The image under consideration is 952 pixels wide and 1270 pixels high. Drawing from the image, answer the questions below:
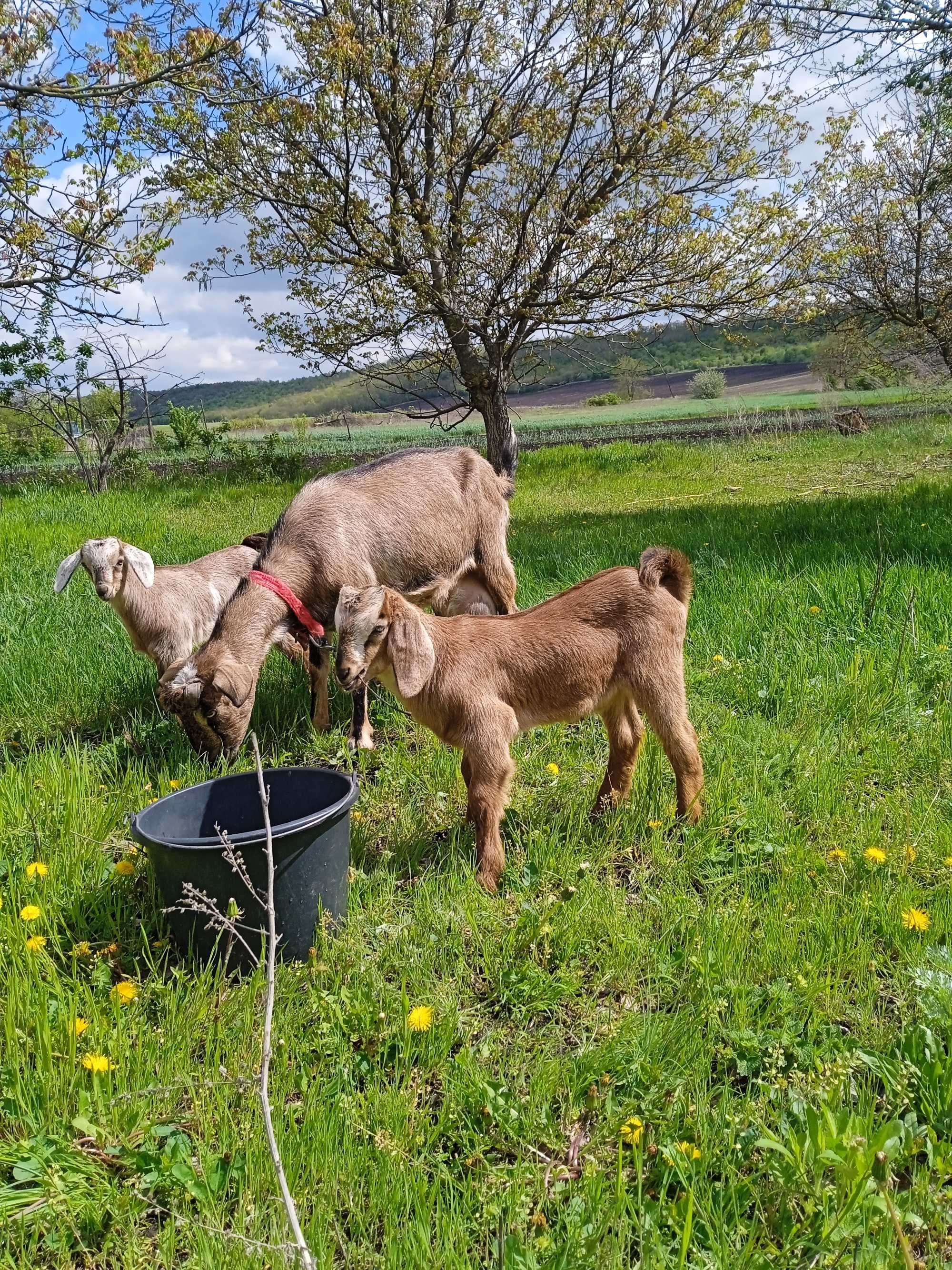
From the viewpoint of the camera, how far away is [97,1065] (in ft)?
7.00

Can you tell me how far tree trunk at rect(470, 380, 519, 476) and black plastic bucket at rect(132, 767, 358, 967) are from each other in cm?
1030

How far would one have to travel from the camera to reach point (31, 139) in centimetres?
862

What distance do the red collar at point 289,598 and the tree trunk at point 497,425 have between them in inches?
341

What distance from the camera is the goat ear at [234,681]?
13.0ft

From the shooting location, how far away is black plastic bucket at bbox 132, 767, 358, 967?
2.59m

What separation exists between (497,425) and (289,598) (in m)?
9.34

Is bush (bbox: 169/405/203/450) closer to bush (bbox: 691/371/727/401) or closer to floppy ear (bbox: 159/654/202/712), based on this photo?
floppy ear (bbox: 159/654/202/712)

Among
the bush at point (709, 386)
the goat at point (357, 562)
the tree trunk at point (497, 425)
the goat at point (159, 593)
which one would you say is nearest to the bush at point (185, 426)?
the tree trunk at point (497, 425)

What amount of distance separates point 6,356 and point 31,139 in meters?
8.38

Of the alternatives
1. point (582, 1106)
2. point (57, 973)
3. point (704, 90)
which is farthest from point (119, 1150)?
point (704, 90)

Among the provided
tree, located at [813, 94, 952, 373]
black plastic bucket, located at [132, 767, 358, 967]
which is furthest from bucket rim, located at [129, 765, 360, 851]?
tree, located at [813, 94, 952, 373]

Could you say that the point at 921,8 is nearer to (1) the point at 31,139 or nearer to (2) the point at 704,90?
(2) the point at 704,90

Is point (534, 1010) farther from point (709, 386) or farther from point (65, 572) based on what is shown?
point (709, 386)

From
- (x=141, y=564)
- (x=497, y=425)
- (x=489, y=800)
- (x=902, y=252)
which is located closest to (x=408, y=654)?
(x=489, y=800)
